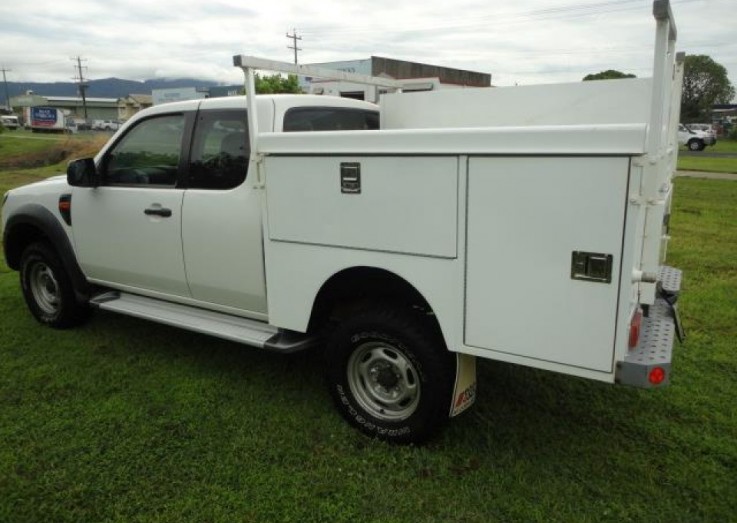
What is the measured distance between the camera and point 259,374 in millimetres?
4496

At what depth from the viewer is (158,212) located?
168 inches

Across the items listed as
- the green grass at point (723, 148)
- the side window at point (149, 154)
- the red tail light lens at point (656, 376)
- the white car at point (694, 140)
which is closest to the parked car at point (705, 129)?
the green grass at point (723, 148)

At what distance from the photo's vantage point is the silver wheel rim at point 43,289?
545 centimetres

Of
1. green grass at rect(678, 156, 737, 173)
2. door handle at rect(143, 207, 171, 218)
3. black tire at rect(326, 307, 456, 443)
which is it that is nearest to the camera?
black tire at rect(326, 307, 456, 443)

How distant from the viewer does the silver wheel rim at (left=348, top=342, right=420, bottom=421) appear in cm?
342

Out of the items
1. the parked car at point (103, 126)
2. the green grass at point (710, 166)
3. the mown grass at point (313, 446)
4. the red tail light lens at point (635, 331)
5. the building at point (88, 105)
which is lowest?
the green grass at point (710, 166)

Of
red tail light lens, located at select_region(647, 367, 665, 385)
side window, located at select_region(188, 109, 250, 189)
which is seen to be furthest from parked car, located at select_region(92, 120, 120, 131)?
red tail light lens, located at select_region(647, 367, 665, 385)

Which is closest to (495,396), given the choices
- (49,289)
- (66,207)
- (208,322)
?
(208,322)

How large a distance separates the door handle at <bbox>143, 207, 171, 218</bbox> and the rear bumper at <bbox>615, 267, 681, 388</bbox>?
3008 mm

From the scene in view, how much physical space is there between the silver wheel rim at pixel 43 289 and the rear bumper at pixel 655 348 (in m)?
4.70

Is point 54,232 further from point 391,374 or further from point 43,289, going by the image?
point 391,374

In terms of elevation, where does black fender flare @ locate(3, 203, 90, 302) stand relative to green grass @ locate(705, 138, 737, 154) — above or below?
above

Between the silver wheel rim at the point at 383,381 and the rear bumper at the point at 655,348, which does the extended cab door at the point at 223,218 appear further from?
the rear bumper at the point at 655,348

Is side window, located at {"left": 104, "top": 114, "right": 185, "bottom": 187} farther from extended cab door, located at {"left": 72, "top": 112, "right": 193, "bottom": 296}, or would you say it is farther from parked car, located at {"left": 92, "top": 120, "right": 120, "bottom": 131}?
parked car, located at {"left": 92, "top": 120, "right": 120, "bottom": 131}
